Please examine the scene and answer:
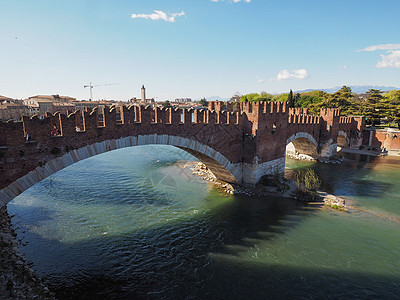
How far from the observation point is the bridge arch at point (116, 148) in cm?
975

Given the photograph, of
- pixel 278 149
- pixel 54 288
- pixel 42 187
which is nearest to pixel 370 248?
pixel 278 149

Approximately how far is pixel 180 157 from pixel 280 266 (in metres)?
23.4

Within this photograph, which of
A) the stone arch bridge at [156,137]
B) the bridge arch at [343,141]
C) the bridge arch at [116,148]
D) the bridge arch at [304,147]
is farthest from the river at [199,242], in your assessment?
the bridge arch at [343,141]

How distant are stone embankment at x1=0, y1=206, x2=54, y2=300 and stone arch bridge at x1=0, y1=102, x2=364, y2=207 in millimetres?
3148

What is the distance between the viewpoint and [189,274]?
11484 mm

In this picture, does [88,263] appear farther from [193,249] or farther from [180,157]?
[180,157]

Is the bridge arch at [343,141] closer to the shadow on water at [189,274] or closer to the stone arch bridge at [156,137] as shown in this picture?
the stone arch bridge at [156,137]

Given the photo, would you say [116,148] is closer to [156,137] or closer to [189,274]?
[156,137]

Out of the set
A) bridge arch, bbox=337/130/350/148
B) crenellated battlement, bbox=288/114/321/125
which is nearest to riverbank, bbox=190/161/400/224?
crenellated battlement, bbox=288/114/321/125

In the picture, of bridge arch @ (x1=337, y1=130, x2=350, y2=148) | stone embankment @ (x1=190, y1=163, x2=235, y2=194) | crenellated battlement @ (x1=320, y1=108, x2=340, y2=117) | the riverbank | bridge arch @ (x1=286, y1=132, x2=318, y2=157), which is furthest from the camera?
bridge arch @ (x1=337, y1=130, x2=350, y2=148)

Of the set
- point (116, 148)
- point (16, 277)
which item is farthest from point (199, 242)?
point (16, 277)

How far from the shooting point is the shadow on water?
1045 centimetres

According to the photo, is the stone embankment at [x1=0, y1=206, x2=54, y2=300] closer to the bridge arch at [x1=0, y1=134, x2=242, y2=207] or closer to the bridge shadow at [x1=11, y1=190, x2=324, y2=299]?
the bridge shadow at [x1=11, y1=190, x2=324, y2=299]

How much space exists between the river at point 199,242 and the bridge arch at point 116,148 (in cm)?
218
